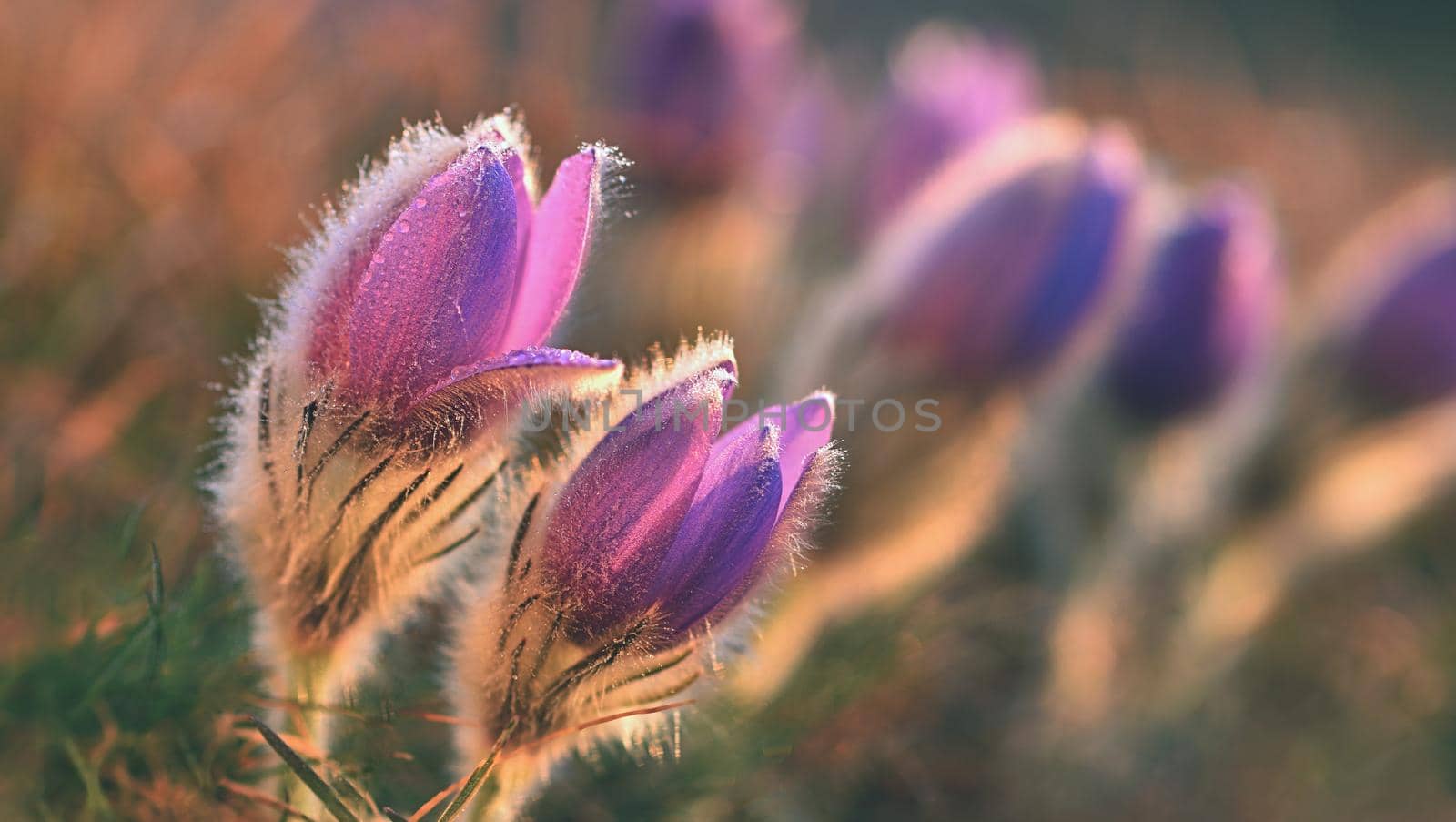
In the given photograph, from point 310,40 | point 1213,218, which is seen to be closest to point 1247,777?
point 1213,218

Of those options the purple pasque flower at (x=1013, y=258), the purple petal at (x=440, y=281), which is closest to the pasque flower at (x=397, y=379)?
the purple petal at (x=440, y=281)

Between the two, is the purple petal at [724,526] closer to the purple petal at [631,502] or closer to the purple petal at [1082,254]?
the purple petal at [631,502]

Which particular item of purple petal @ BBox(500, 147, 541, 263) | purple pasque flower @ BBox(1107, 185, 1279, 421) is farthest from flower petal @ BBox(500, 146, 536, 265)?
purple pasque flower @ BBox(1107, 185, 1279, 421)

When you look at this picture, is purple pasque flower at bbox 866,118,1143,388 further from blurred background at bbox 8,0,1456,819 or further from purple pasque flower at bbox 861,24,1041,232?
purple pasque flower at bbox 861,24,1041,232

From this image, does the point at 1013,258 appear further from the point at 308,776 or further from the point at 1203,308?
the point at 308,776

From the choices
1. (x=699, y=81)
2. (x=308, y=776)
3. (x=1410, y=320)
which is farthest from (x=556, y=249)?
(x=1410, y=320)

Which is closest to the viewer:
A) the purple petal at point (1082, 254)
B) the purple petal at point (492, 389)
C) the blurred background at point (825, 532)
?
the purple petal at point (492, 389)

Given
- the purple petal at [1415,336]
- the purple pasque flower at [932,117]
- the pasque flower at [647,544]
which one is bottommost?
the pasque flower at [647,544]
